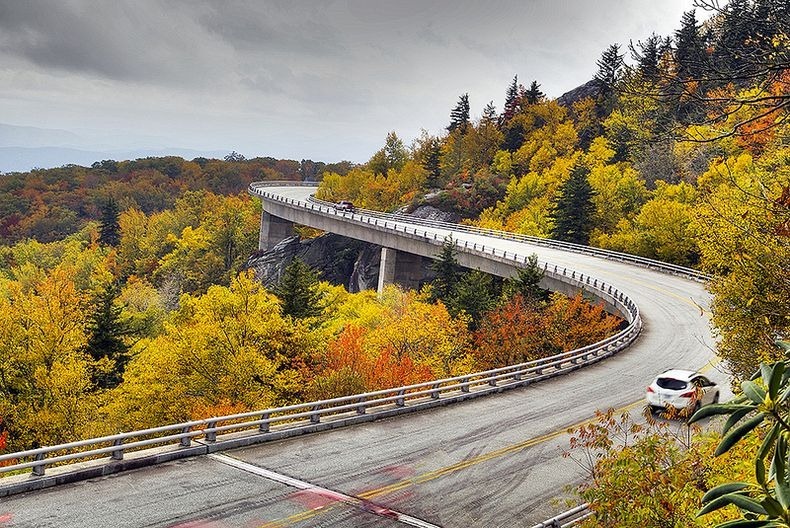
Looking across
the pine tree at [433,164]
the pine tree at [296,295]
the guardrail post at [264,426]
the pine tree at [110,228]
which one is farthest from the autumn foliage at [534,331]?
the pine tree at [110,228]

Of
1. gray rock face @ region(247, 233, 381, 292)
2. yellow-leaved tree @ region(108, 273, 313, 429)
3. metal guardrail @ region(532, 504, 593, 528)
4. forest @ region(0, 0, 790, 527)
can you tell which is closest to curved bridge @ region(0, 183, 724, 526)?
metal guardrail @ region(532, 504, 593, 528)

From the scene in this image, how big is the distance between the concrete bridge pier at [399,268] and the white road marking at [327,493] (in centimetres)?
5930

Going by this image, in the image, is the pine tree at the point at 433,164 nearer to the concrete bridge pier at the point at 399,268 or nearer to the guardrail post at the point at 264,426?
the concrete bridge pier at the point at 399,268

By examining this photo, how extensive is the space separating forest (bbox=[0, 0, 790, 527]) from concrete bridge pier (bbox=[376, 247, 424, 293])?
24.7 feet

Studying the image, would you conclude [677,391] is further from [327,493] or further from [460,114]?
[460,114]

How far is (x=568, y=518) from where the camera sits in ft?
46.5

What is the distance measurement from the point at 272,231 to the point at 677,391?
8848cm

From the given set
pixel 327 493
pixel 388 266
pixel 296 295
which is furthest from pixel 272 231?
pixel 327 493

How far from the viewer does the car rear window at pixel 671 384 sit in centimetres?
2189

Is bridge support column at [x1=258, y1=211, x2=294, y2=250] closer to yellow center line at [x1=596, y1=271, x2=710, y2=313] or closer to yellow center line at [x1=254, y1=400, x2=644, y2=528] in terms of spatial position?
yellow center line at [x1=596, y1=271, x2=710, y2=313]

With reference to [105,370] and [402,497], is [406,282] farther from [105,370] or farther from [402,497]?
[402,497]

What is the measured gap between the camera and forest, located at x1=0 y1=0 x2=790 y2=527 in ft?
27.2

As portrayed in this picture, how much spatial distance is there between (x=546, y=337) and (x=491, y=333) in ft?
10.8

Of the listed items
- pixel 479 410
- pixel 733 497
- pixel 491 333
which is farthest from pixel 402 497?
pixel 491 333
